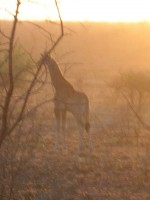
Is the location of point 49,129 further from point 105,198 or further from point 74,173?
point 105,198

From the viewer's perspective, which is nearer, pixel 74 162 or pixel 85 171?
pixel 85 171

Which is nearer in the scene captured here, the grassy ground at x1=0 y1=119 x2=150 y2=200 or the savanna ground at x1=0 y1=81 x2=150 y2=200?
the savanna ground at x1=0 y1=81 x2=150 y2=200

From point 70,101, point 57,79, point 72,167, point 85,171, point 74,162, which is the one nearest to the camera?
point 85,171

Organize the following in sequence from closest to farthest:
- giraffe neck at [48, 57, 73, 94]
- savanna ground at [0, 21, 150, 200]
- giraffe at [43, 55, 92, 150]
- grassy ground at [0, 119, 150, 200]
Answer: savanna ground at [0, 21, 150, 200] → grassy ground at [0, 119, 150, 200] → giraffe at [43, 55, 92, 150] → giraffe neck at [48, 57, 73, 94]

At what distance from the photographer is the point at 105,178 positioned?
9.06 m

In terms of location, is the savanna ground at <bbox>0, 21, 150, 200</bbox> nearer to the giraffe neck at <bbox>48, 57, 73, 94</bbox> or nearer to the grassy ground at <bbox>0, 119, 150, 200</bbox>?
the grassy ground at <bbox>0, 119, 150, 200</bbox>

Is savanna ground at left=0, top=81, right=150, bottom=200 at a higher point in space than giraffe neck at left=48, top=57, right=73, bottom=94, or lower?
lower

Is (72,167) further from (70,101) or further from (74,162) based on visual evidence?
(70,101)

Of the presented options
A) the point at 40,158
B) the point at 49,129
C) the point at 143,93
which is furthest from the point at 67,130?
the point at 143,93

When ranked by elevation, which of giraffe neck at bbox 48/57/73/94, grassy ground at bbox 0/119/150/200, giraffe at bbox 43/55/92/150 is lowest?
grassy ground at bbox 0/119/150/200

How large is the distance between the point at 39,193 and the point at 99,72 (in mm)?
28300

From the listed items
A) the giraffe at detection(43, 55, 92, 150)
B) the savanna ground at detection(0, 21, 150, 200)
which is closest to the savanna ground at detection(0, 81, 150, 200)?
the savanna ground at detection(0, 21, 150, 200)

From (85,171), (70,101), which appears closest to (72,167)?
(85,171)

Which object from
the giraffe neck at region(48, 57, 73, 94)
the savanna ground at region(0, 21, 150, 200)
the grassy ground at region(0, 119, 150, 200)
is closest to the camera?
the savanna ground at region(0, 21, 150, 200)
